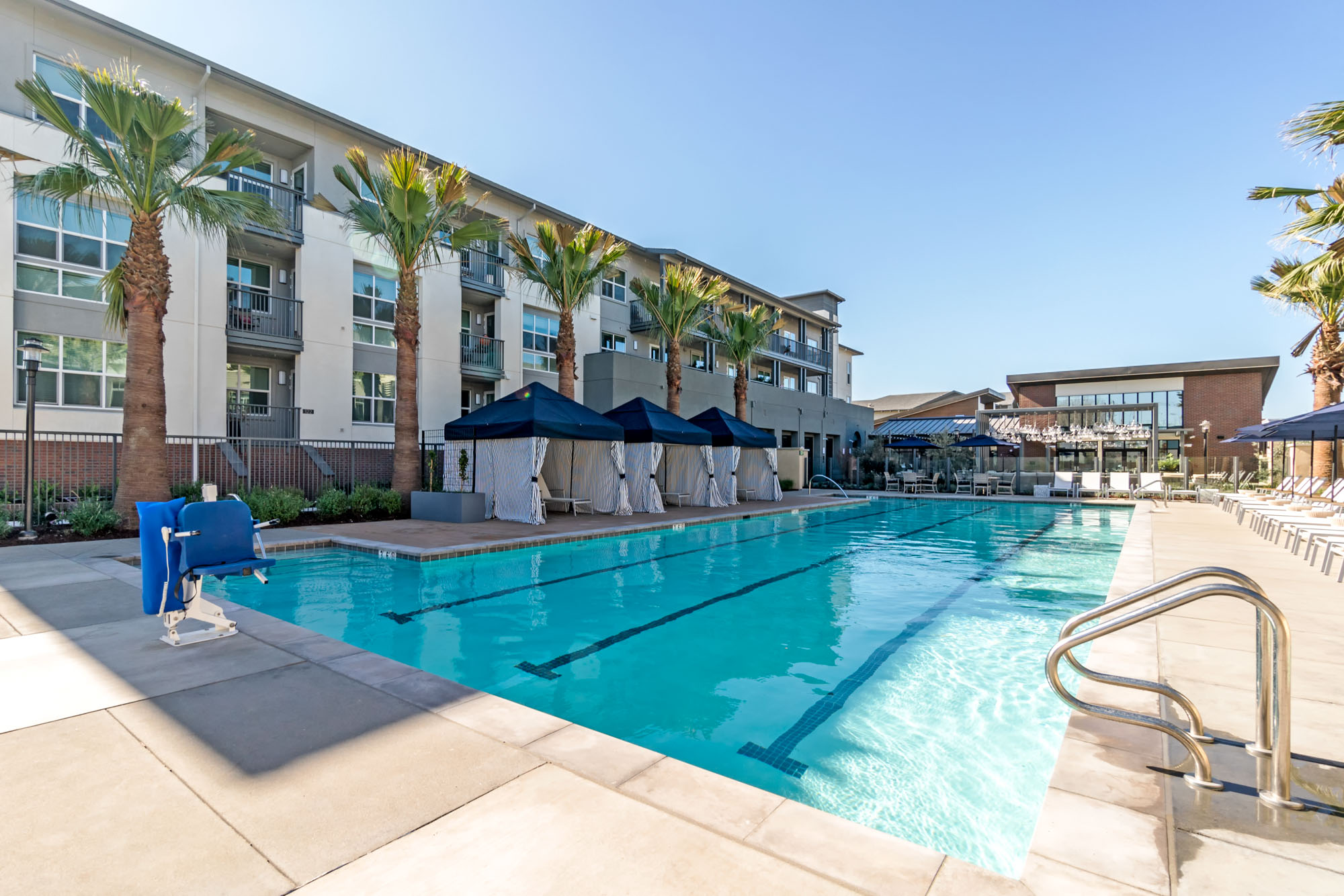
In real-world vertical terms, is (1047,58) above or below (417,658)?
above

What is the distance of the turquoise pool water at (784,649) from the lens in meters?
3.47

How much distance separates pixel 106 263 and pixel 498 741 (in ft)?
55.4

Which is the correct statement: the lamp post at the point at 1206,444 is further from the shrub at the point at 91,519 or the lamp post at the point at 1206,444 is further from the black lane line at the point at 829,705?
the shrub at the point at 91,519

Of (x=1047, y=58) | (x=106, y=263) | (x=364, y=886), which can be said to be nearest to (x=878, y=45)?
(x=1047, y=58)

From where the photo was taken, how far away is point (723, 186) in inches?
828

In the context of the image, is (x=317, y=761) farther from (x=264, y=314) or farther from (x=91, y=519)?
(x=264, y=314)

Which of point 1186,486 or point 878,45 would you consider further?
point 1186,486

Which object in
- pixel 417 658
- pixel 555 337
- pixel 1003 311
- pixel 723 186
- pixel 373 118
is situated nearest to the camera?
pixel 417 658

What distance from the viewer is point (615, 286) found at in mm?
25672

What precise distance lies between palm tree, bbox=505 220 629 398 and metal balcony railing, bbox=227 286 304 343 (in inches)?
242

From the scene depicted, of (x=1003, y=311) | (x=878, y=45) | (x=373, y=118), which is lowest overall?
(x=1003, y=311)

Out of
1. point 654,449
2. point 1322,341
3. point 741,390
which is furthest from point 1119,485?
point 654,449

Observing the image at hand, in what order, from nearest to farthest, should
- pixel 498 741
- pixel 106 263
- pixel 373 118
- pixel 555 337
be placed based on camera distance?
pixel 498 741, pixel 106 263, pixel 373 118, pixel 555 337

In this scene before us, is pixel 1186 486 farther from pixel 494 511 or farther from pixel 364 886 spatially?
pixel 364 886
